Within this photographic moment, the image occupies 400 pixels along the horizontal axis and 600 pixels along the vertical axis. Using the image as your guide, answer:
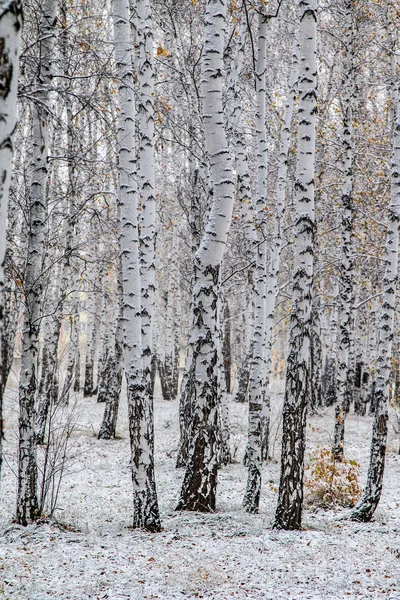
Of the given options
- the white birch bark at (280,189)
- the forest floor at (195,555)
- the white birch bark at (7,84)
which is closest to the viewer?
the white birch bark at (7,84)

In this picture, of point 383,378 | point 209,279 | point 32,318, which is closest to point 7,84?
point 32,318

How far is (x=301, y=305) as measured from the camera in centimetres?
605

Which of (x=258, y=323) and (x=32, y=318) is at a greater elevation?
(x=258, y=323)

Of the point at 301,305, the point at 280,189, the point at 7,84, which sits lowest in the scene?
the point at 301,305

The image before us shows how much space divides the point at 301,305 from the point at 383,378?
6.16 ft

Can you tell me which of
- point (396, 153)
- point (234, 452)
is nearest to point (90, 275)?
point (234, 452)

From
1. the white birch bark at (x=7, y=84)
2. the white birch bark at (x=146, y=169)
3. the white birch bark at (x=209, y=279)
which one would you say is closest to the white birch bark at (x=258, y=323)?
the white birch bark at (x=209, y=279)

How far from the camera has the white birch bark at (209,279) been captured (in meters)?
5.98

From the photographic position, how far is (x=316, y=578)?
4930 millimetres

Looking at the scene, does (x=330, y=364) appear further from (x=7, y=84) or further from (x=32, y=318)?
(x=7, y=84)

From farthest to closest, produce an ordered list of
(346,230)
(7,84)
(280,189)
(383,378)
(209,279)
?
(346,230) → (280,189) → (383,378) → (209,279) → (7,84)

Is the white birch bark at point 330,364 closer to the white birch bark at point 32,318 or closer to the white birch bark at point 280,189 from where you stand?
the white birch bark at point 280,189

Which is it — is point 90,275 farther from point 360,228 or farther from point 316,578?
point 316,578

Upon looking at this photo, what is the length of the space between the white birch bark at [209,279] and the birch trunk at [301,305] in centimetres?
88
